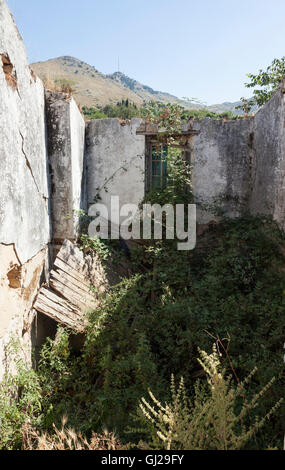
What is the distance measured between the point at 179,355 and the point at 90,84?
55.3 m

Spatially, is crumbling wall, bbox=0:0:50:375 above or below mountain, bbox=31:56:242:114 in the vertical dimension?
below

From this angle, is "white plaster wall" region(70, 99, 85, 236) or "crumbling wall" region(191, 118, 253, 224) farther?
"crumbling wall" region(191, 118, 253, 224)

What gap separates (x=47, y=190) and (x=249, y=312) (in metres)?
3.61

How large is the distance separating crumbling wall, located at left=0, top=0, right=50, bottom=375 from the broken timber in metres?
0.24

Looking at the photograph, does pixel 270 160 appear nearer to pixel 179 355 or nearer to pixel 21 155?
pixel 179 355

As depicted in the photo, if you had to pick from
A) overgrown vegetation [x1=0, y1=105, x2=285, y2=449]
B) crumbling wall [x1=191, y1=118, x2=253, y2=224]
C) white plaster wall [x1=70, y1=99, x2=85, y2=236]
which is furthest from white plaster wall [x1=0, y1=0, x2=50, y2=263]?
crumbling wall [x1=191, y1=118, x2=253, y2=224]

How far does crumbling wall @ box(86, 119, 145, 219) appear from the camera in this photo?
20.0 feet

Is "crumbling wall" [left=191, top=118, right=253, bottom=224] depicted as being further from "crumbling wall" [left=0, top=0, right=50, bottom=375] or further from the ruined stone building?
"crumbling wall" [left=0, top=0, right=50, bottom=375]

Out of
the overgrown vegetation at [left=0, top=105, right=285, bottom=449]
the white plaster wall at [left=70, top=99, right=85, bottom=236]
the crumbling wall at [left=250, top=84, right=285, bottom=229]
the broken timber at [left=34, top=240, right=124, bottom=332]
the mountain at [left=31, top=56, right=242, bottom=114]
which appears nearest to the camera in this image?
the overgrown vegetation at [left=0, top=105, right=285, bottom=449]

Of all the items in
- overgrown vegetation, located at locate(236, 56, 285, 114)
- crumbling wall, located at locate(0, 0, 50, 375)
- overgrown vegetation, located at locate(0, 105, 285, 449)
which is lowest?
overgrown vegetation, located at locate(0, 105, 285, 449)

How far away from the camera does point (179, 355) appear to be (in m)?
3.64

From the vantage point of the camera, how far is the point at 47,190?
15.7 ft
